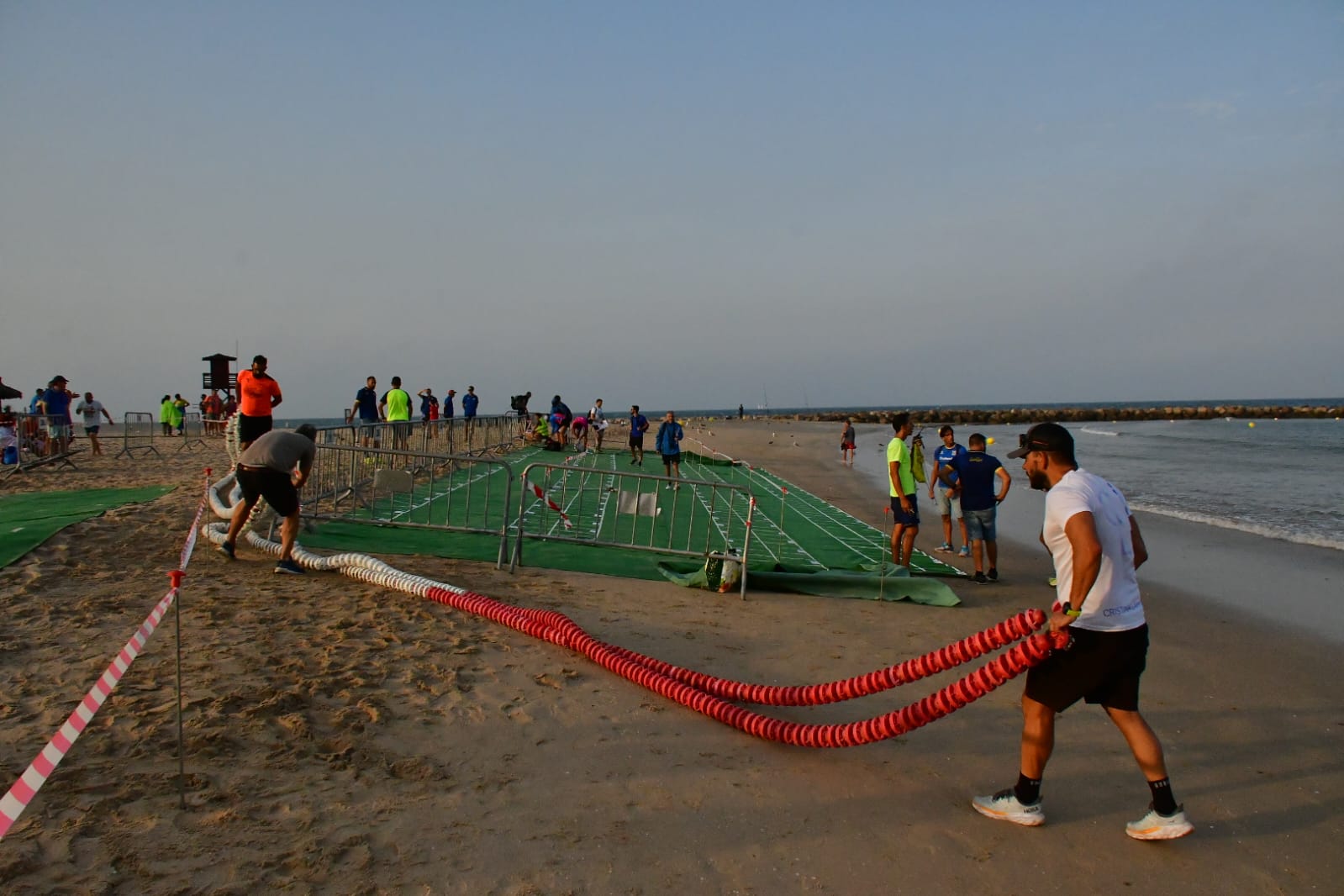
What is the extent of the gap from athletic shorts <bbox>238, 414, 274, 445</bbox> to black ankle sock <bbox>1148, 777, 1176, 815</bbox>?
9.31m

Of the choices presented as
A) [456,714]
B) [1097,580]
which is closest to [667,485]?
[456,714]

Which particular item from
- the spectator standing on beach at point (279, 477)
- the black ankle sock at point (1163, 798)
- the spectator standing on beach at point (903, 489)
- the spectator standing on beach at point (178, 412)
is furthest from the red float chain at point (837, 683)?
the spectator standing on beach at point (178, 412)

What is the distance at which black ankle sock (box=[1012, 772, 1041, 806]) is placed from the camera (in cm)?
380

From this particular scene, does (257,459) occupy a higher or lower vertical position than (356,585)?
higher

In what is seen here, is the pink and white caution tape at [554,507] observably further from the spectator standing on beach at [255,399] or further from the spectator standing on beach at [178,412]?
the spectator standing on beach at [178,412]

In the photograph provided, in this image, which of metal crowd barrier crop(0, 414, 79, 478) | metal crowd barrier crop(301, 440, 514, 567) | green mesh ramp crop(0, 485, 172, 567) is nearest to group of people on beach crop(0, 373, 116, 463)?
metal crowd barrier crop(0, 414, 79, 478)

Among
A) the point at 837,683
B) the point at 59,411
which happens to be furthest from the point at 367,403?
the point at 837,683

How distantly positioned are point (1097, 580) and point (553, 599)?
4.84 m

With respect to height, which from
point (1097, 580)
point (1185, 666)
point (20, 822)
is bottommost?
point (1185, 666)

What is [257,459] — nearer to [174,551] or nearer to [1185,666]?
[174,551]

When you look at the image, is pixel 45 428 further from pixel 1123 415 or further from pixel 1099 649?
pixel 1123 415

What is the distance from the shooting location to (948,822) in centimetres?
384

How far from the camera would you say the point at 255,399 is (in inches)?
382

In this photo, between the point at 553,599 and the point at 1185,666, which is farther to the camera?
the point at 553,599
